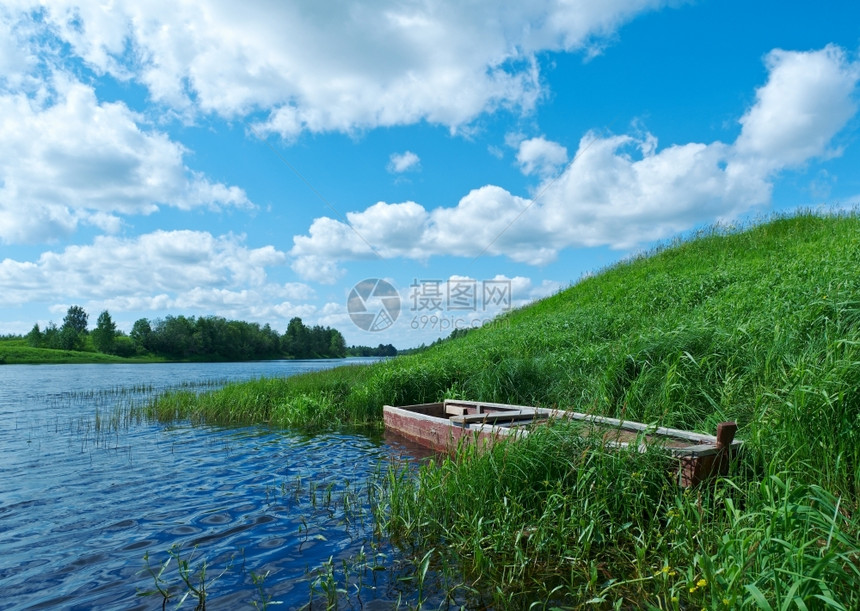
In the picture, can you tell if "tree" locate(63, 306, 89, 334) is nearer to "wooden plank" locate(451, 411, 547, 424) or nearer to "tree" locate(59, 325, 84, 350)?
"tree" locate(59, 325, 84, 350)

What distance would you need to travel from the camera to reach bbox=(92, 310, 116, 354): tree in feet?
260

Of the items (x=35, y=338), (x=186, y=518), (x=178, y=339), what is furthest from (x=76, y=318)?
(x=186, y=518)

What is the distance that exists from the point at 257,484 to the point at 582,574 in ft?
18.5

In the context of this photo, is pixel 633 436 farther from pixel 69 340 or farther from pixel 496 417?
pixel 69 340

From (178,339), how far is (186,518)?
83.8 metres

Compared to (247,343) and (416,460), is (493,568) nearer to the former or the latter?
(416,460)

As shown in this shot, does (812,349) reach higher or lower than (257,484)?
higher

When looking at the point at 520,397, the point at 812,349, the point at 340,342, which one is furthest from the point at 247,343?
the point at 812,349

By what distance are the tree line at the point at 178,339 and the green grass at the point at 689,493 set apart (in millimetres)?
82218

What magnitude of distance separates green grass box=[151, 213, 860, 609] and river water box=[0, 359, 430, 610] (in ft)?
3.15

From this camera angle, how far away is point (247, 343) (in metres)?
91.8

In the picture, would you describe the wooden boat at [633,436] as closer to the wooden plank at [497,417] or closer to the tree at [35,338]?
the wooden plank at [497,417]

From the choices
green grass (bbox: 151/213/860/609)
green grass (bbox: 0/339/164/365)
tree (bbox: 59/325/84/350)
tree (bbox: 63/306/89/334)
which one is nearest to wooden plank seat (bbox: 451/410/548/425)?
green grass (bbox: 151/213/860/609)

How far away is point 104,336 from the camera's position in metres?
79.1
